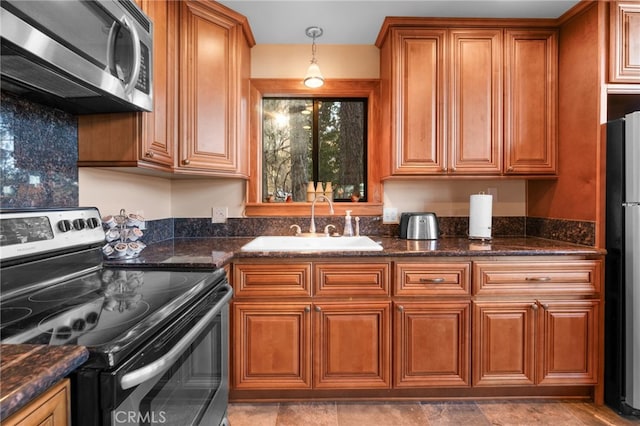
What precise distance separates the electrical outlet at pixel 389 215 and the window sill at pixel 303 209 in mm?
37

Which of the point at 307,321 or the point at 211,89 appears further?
the point at 211,89

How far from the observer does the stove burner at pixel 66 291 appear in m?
1.01

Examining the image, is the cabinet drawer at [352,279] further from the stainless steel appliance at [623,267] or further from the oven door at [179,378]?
the stainless steel appliance at [623,267]

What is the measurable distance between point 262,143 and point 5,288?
1.82m

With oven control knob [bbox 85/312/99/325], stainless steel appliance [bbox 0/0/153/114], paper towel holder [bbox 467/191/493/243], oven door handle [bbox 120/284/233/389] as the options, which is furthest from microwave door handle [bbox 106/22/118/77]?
paper towel holder [bbox 467/191/493/243]

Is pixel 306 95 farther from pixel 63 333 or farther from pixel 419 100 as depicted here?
pixel 63 333

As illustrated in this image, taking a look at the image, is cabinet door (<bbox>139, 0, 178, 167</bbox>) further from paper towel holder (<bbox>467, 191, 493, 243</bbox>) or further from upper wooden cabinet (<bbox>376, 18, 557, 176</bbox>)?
paper towel holder (<bbox>467, 191, 493, 243</bbox>)

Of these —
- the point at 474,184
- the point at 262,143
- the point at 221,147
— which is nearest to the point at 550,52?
the point at 474,184

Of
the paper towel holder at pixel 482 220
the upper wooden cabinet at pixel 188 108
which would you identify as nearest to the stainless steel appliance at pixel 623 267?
the paper towel holder at pixel 482 220

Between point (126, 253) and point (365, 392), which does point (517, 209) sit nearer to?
point (365, 392)

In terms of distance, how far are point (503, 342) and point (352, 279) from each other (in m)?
0.91

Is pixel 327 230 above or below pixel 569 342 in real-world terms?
above

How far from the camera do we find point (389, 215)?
8.20ft

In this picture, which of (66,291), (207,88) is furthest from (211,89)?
(66,291)
